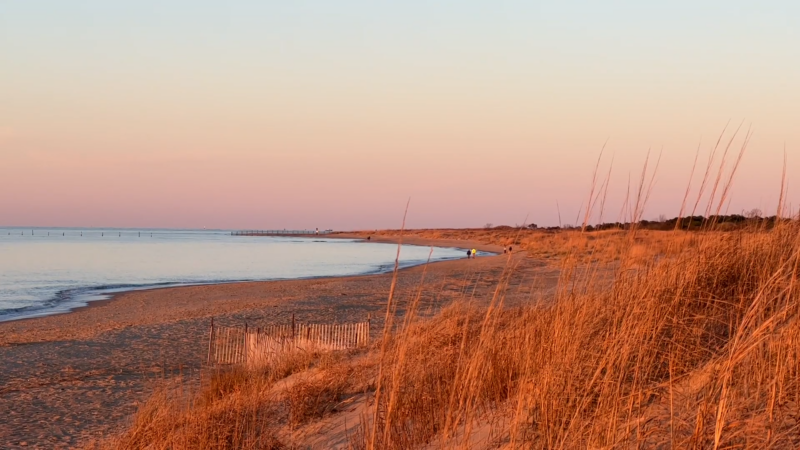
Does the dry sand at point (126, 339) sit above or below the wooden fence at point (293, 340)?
below

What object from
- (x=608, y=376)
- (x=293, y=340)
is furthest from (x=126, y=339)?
(x=608, y=376)

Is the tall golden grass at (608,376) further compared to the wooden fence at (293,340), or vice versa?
the wooden fence at (293,340)

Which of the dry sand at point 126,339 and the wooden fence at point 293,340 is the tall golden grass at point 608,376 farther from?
the wooden fence at point 293,340

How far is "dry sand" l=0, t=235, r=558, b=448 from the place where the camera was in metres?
9.37

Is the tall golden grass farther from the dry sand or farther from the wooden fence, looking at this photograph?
the wooden fence

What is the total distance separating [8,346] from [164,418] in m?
13.6

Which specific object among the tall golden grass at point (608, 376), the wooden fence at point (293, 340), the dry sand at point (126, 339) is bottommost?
the dry sand at point (126, 339)

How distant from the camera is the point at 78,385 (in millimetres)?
11828

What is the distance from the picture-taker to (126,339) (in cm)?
1716

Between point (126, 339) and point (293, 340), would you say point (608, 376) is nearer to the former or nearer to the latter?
point (293, 340)

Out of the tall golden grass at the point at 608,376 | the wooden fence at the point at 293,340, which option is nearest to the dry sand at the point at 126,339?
the tall golden grass at the point at 608,376

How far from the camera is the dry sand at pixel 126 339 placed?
9.37 m

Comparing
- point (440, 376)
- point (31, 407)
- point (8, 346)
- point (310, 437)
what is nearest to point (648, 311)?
point (440, 376)

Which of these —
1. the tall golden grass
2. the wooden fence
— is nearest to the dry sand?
the tall golden grass
